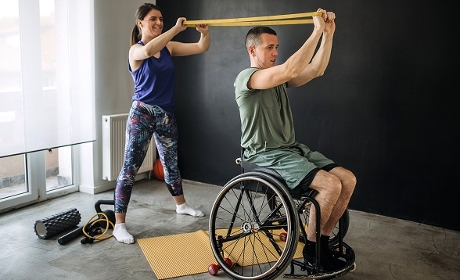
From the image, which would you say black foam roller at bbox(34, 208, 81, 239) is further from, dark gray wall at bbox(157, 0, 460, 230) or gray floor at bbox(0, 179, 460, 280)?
dark gray wall at bbox(157, 0, 460, 230)

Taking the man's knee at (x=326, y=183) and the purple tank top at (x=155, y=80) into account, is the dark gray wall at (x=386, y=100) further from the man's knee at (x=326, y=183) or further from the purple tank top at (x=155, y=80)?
the man's knee at (x=326, y=183)

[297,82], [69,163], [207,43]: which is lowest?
[69,163]

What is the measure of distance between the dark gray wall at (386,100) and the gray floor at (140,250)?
0.26m

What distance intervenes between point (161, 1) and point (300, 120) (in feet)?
5.83

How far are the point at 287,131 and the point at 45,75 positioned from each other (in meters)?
1.96

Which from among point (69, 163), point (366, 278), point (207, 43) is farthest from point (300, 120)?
point (69, 163)

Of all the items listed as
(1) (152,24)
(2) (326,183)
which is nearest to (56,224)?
(1) (152,24)

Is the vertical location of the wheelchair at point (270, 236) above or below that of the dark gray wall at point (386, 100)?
below

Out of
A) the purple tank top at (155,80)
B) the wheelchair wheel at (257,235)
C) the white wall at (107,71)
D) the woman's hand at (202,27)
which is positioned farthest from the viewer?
the white wall at (107,71)

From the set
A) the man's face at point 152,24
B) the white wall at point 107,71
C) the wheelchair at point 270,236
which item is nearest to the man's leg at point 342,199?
the wheelchair at point 270,236

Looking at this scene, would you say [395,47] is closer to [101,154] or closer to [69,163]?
[101,154]

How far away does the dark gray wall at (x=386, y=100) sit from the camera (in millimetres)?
3197

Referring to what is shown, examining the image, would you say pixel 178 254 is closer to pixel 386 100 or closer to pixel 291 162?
pixel 291 162

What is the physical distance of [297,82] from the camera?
8.70 ft
